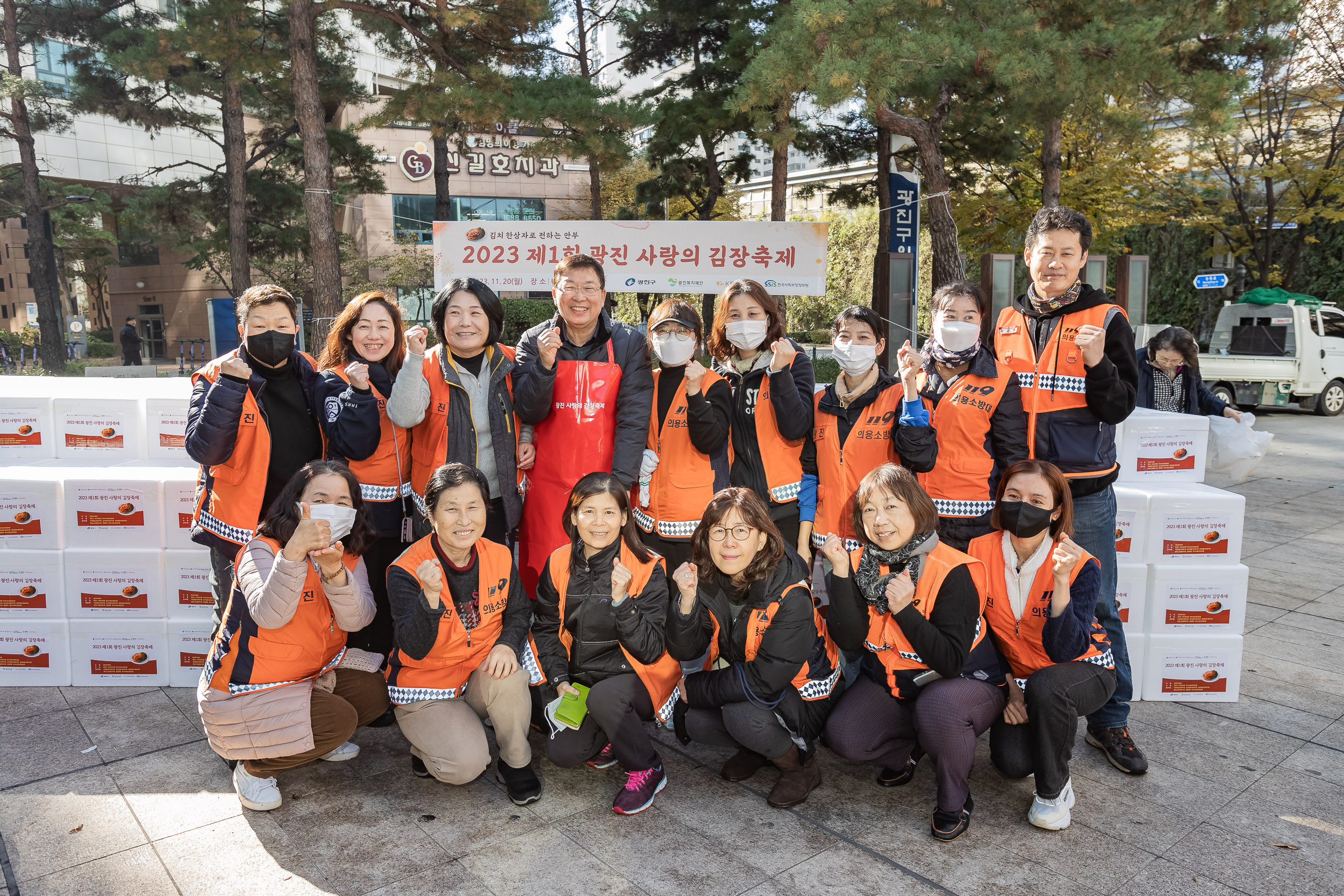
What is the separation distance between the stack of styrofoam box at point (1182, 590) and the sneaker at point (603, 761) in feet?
7.46

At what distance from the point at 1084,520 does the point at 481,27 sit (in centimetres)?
1058

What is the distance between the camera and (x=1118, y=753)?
318 centimetres

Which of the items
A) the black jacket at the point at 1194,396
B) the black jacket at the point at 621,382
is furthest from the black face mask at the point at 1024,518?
the black jacket at the point at 1194,396

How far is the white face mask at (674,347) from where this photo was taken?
3.34 meters

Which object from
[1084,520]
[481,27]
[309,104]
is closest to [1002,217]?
[481,27]

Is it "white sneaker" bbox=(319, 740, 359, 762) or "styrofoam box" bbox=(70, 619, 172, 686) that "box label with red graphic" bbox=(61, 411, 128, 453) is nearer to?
"styrofoam box" bbox=(70, 619, 172, 686)

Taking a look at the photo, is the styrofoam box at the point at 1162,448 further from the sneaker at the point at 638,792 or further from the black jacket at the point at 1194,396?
the sneaker at the point at 638,792

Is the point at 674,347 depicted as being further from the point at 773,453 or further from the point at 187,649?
the point at 187,649

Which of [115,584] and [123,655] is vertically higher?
[115,584]

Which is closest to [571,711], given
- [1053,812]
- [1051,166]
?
[1053,812]

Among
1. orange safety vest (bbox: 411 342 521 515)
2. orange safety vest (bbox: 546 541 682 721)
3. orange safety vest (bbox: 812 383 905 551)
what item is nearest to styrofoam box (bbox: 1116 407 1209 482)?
orange safety vest (bbox: 812 383 905 551)

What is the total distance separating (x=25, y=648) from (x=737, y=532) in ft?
10.7

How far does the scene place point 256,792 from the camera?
290 centimetres

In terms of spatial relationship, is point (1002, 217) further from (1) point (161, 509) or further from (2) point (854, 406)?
(1) point (161, 509)
